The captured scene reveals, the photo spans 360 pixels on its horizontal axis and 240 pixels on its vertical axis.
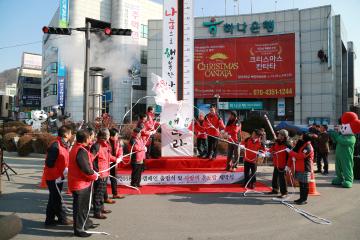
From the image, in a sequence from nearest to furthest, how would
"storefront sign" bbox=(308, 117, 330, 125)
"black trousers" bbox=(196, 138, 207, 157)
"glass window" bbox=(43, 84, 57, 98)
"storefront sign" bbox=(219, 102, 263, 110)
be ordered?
"black trousers" bbox=(196, 138, 207, 157), "storefront sign" bbox=(308, 117, 330, 125), "storefront sign" bbox=(219, 102, 263, 110), "glass window" bbox=(43, 84, 57, 98)

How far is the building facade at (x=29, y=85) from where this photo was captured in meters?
70.2

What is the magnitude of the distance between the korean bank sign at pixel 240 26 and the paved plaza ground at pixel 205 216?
27.0m

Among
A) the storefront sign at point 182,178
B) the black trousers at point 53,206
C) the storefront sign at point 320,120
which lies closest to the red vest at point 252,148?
the storefront sign at point 182,178

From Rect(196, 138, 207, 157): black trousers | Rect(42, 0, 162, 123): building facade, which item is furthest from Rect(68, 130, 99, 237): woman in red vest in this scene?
Rect(42, 0, 162, 123): building facade

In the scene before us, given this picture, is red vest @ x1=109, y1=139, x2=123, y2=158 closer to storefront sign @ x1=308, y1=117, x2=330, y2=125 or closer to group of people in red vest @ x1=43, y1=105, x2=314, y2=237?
group of people in red vest @ x1=43, y1=105, x2=314, y2=237

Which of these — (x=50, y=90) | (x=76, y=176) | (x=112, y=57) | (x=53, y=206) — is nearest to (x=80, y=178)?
(x=76, y=176)

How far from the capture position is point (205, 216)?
6.18 meters

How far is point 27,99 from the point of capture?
232ft

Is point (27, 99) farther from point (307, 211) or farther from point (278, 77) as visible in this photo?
point (307, 211)

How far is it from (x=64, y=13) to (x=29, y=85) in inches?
1548

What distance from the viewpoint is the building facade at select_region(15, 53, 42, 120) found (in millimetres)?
70250

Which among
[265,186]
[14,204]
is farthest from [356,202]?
[14,204]

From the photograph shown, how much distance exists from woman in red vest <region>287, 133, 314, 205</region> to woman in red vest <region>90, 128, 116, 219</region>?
13.3 ft

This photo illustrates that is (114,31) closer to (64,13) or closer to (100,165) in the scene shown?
(100,165)
